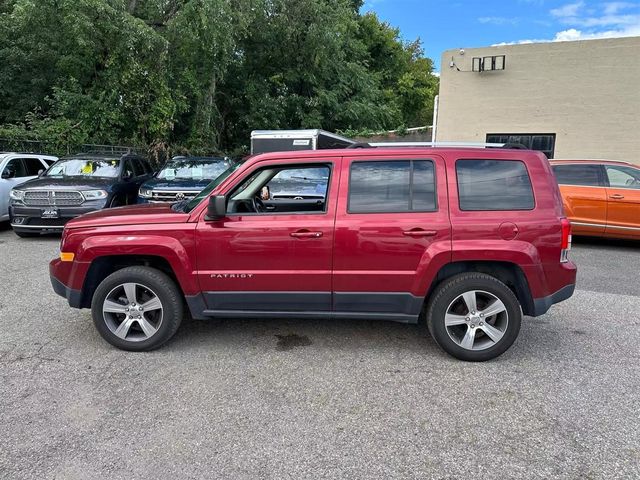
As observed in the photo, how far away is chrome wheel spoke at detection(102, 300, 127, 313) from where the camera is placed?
163 inches

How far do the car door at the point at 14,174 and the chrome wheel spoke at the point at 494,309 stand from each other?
10529mm

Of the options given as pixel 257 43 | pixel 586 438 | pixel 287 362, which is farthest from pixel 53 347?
pixel 257 43

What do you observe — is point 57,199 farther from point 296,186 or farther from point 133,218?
point 133,218

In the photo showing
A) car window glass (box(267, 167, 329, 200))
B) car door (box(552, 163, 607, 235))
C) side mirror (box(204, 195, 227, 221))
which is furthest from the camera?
car door (box(552, 163, 607, 235))

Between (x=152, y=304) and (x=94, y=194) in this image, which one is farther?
(x=94, y=194)

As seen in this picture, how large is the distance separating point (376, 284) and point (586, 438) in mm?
1794

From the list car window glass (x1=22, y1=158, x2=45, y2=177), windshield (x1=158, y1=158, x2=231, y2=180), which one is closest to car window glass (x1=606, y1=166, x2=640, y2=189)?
windshield (x1=158, y1=158, x2=231, y2=180)

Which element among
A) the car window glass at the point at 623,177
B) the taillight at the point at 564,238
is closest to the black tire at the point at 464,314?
the taillight at the point at 564,238

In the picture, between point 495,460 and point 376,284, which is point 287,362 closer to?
point 376,284

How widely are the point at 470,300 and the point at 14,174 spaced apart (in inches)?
436

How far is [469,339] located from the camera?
13.1 feet

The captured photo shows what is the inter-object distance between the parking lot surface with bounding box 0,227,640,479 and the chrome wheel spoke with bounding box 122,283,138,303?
49 cm

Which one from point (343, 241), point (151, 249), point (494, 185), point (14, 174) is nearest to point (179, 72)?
point (14, 174)

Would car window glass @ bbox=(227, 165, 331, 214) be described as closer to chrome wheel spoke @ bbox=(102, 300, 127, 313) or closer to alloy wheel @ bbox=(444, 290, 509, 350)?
chrome wheel spoke @ bbox=(102, 300, 127, 313)
